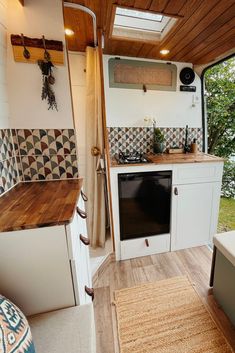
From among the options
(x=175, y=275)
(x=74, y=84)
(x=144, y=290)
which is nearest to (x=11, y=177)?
(x=74, y=84)

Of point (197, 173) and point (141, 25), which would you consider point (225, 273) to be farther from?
point (141, 25)

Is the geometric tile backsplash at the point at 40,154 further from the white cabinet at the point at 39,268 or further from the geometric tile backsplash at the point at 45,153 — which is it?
the white cabinet at the point at 39,268

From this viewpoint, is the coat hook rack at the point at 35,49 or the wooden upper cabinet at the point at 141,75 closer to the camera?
the coat hook rack at the point at 35,49

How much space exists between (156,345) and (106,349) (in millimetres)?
328

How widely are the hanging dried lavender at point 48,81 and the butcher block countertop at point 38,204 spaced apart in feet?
1.91

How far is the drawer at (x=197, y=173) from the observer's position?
182 cm

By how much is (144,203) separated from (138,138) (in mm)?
865

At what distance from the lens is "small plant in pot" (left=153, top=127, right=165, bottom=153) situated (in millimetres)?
2168

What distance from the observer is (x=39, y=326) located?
2.53 ft

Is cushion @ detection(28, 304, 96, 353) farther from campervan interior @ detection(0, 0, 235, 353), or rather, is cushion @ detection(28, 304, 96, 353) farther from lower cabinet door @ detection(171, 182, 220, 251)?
lower cabinet door @ detection(171, 182, 220, 251)

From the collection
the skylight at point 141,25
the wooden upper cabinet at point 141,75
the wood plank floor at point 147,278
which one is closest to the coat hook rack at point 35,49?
the skylight at point 141,25

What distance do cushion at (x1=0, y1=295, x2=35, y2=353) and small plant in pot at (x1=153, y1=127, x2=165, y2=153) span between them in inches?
77.0

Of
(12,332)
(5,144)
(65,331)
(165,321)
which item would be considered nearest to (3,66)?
(5,144)

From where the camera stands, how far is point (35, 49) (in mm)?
→ 1172
